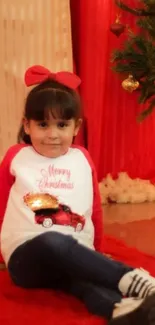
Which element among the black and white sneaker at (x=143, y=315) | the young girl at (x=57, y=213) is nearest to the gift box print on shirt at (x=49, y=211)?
the young girl at (x=57, y=213)

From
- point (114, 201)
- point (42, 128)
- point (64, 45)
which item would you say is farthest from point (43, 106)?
point (114, 201)

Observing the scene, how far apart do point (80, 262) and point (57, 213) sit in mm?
185

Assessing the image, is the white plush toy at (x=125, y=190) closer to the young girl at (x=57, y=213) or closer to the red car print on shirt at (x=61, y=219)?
the young girl at (x=57, y=213)

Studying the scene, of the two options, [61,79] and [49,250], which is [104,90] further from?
[49,250]

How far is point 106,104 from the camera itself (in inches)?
118

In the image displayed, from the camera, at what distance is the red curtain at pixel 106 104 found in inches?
112

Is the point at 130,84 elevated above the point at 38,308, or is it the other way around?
the point at 130,84

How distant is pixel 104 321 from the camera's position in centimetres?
136

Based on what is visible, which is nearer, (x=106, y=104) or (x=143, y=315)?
(x=143, y=315)

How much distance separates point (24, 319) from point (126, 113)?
6.05 ft

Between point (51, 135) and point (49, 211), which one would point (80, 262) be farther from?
point (51, 135)

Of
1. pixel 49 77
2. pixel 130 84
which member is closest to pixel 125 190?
pixel 130 84

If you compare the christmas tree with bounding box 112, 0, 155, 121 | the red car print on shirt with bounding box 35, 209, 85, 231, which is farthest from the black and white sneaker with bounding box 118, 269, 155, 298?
the christmas tree with bounding box 112, 0, 155, 121

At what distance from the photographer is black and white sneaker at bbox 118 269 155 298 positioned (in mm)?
1346
